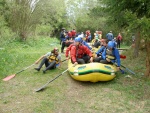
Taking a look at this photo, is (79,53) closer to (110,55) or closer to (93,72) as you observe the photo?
(110,55)

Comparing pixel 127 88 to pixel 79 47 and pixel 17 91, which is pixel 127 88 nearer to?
pixel 79 47

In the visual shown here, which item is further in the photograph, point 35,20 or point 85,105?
point 35,20

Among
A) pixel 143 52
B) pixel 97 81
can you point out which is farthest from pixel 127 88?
pixel 143 52

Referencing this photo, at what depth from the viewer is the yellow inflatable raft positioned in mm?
5930

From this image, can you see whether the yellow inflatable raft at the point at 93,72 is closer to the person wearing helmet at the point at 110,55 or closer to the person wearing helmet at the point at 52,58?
the person wearing helmet at the point at 110,55

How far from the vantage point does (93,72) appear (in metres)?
5.89

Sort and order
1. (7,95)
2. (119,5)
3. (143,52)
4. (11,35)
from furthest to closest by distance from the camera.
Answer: (11,35), (143,52), (119,5), (7,95)

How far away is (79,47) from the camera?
722 cm

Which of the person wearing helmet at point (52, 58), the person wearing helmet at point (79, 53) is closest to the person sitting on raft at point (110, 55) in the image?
the person wearing helmet at point (79, 53)

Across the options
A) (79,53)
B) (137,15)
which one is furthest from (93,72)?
(137,15)

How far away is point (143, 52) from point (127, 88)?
4.60 meters

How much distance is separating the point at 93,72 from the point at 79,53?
62.0 inches

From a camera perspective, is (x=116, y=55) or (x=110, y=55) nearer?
(x=116, y=55)

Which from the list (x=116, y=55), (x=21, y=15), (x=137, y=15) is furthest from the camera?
(x=21, y=15)
